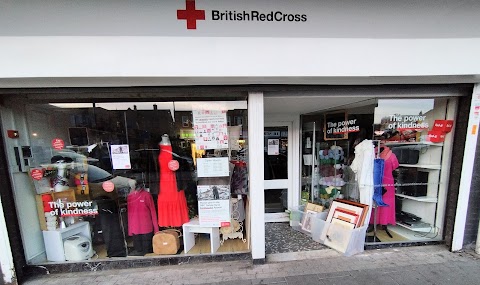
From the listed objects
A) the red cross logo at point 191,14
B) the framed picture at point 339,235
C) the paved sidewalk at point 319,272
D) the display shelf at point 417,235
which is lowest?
the paved sidewalk at point 319,272

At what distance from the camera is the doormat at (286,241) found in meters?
3.07

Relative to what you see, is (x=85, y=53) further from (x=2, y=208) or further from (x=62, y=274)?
(x=62, y=274)

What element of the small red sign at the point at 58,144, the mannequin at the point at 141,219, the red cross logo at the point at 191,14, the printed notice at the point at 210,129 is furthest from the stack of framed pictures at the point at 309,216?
the small red sign at the point at 58,144

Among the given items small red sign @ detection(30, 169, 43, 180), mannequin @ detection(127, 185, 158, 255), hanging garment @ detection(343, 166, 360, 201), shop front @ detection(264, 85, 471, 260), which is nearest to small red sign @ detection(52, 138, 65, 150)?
small red sign @ detection(30, 169, 43, 180)

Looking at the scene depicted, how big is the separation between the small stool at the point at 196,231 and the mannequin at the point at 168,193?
157 millimetres

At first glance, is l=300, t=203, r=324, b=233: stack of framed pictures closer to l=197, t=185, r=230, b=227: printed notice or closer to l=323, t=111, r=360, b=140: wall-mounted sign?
l=323, t=111, r=360, b=140: wall-mounted sign

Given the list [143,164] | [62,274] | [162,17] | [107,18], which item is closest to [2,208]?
[62,274]

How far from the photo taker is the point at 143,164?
2818mm

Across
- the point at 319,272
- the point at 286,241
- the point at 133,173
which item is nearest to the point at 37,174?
the point at 133,173

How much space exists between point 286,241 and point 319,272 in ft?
2.74

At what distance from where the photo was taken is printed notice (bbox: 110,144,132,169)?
8.92ft

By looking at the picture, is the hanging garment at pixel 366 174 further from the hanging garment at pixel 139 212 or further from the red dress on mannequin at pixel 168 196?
the hanging garment at pixel 139 212

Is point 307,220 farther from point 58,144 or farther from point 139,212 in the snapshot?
point 58,144

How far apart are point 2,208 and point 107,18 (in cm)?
275
